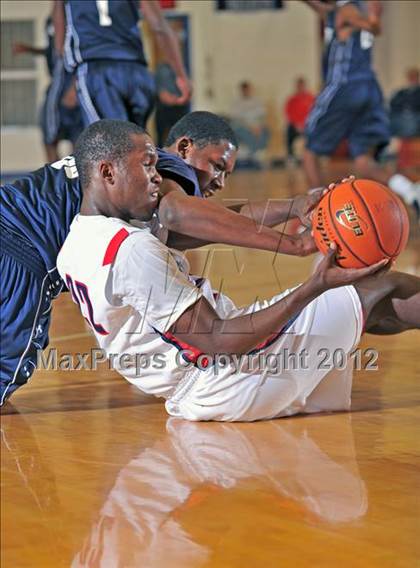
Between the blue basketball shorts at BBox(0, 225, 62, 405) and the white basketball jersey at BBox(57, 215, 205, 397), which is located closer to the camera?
the white basketball jersey at BBox(57, 215, 205, 397)

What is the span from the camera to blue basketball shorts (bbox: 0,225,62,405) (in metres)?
3.92

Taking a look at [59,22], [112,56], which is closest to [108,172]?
[112,56]

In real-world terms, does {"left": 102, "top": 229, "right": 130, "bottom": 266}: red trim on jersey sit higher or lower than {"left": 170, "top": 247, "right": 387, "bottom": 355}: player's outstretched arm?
higher

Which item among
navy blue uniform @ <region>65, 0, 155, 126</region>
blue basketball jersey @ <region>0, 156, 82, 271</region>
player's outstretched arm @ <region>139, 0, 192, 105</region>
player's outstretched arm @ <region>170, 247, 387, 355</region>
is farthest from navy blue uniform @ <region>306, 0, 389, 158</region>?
player's outstretched arm @ <region>170, 247, 387, 355</region>

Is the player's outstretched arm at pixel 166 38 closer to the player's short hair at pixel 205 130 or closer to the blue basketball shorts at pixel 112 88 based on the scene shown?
the blue basketball shorts at pixel 112 88

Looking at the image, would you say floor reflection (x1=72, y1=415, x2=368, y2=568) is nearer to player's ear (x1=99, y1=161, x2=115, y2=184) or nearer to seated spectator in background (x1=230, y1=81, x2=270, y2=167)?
player's ear (x1=99, y1=161, x2=115, y2=184)

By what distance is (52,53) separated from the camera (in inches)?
402

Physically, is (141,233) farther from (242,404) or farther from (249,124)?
(249,124)

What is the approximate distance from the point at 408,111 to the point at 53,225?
1432 centimetres

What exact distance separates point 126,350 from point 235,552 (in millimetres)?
1141

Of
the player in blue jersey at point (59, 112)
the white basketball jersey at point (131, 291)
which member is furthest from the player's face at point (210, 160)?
the player in blue jersey at point (59, 112)

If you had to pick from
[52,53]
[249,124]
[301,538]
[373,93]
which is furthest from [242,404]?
[249,124]

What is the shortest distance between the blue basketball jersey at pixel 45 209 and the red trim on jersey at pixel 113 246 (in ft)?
1.83

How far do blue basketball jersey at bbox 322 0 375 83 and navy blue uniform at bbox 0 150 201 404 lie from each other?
16.9ft
